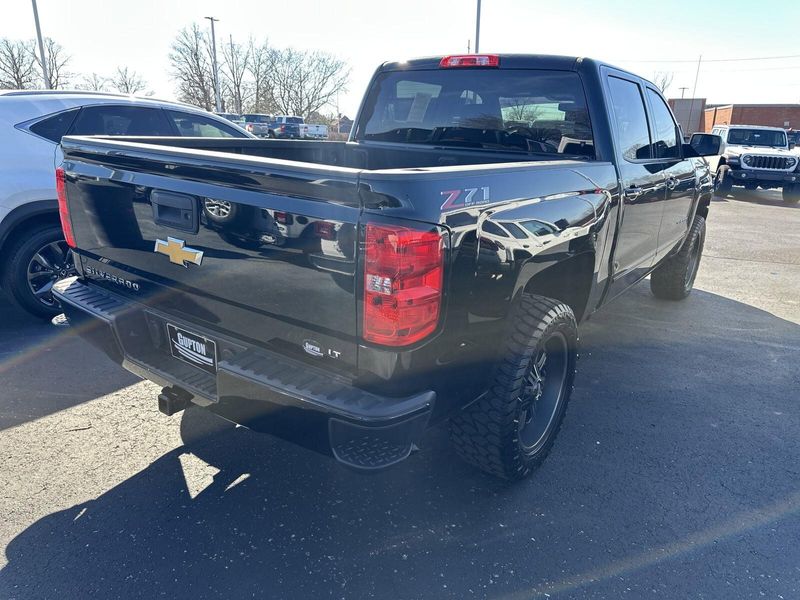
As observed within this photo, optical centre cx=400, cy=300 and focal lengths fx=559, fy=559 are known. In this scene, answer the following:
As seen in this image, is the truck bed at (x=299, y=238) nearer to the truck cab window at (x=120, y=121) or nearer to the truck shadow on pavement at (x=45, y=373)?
the truck shadow on pavement at (x=45, y=373)

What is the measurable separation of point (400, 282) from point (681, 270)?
4860 millimetres

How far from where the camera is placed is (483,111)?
11.9 feet

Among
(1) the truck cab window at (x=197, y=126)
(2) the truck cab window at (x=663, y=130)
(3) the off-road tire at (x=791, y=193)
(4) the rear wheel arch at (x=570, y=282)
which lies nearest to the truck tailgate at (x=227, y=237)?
(4) the rear wheel arch at (x=570, y=282)

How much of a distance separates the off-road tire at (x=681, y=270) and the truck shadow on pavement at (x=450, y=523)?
7.80 feet

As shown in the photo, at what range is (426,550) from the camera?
2.36m

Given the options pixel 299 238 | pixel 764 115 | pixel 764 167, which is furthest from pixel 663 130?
pixel 764 115

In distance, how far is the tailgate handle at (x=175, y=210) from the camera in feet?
7.23

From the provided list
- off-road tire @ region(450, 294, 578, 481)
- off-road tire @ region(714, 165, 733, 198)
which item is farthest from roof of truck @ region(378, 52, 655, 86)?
off-road tire @ region(714, 165, 733, 198)

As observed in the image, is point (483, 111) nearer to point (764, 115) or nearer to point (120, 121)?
point (120, 121)

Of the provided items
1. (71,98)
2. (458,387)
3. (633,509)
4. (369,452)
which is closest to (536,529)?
(633,509)

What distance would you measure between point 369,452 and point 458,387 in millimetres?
440

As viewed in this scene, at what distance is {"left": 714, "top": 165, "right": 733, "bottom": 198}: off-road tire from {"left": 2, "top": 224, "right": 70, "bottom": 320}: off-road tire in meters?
16.7

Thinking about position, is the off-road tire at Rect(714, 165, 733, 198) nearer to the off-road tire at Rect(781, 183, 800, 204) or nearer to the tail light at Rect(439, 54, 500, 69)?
the off-road tire at Rect(781, 183, 800, 204)

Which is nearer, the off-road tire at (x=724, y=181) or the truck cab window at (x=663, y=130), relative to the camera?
the truck cab window at (x=663, y=130)
